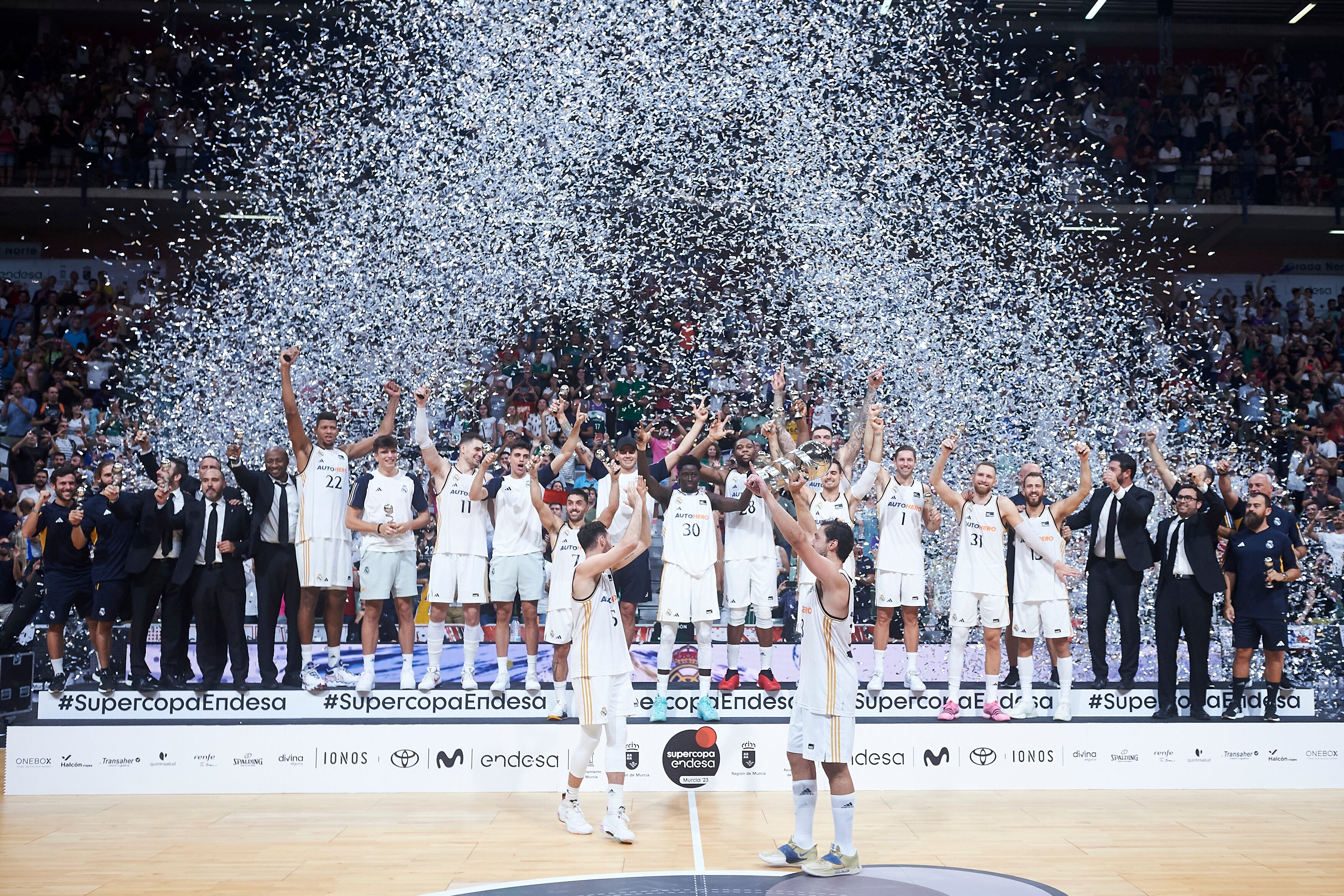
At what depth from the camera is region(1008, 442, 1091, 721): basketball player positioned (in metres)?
9.15

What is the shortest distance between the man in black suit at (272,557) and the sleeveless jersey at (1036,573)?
6.04 meters

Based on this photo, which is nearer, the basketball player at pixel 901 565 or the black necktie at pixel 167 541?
the black necktie at pixel 167 541

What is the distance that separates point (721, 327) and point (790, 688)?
8.24 meters

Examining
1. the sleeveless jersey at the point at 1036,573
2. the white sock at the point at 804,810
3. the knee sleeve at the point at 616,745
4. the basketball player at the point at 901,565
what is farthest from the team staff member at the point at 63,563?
the sleeveless jersey at the point at 1036,573

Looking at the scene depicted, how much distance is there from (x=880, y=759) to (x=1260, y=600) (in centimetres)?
344

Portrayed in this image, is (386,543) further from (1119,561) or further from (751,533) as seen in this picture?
(1119,561)

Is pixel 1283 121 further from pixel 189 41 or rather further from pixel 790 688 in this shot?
pixel 189 41

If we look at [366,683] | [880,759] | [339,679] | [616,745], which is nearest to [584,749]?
[616,745]

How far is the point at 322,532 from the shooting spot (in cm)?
909

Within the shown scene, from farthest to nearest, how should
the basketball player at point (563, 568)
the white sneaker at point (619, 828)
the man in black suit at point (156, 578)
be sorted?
the man in black suit at point (156, 578), the basketball player at point (563, 568), the white sneaker at point (619, 828)

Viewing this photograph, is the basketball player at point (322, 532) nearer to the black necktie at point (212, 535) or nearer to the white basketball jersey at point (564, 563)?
the black necktie at point (212, 535)

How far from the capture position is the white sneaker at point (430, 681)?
9.18 metres

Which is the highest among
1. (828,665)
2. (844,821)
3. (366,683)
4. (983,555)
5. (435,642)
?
(983,555)

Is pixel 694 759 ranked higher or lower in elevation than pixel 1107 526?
lower
